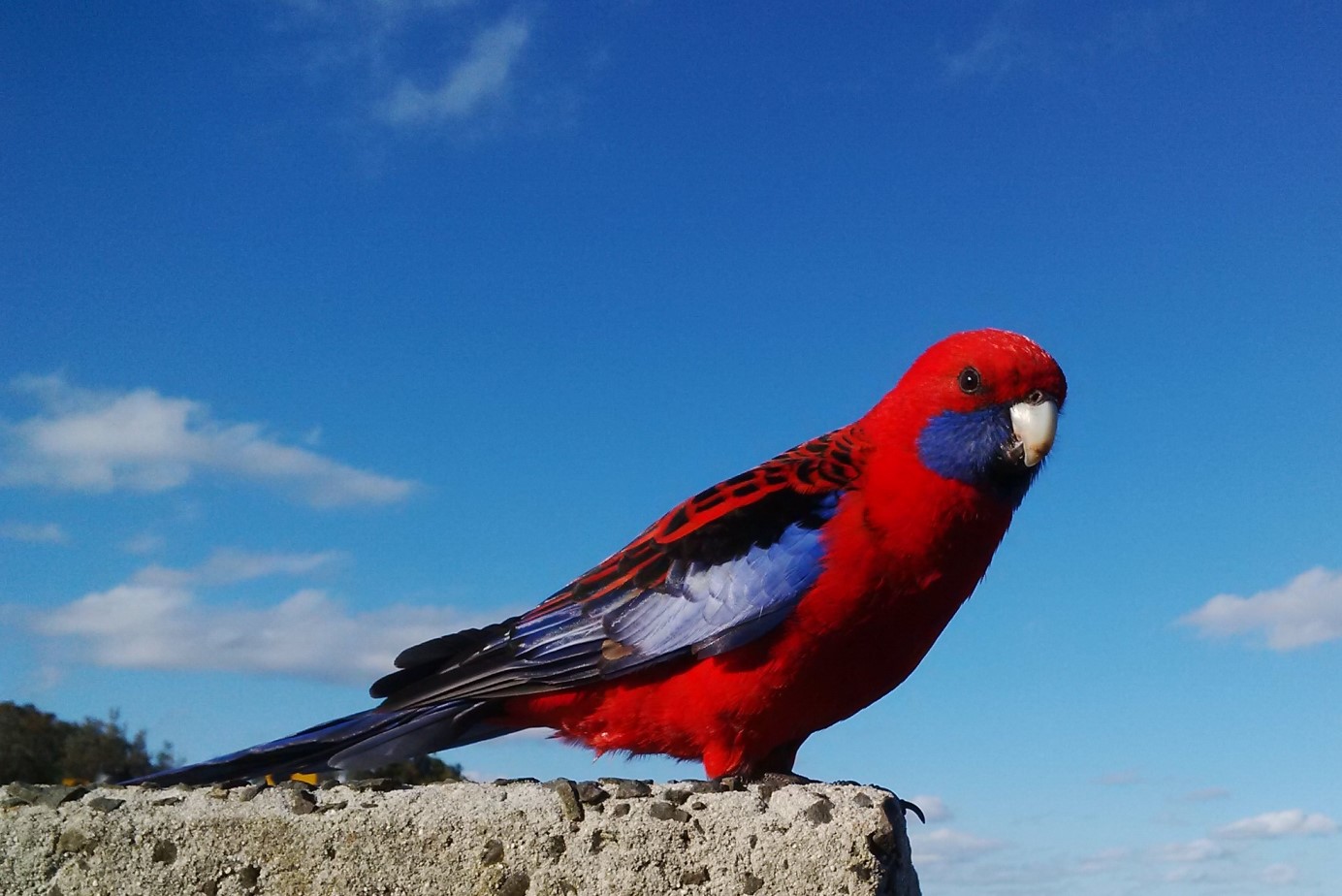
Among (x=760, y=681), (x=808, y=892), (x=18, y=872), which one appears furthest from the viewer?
(x=760, y=681)

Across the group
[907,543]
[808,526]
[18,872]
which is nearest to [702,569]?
[808,526]

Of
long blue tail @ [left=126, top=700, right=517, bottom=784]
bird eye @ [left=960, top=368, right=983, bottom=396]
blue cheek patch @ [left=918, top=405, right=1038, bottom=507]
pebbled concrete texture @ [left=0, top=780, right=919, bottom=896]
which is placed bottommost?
pebbled concrete texture @ [left=0, top=780, right=919, bottom=896]

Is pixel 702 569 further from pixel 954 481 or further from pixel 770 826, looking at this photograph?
pixel 770 826

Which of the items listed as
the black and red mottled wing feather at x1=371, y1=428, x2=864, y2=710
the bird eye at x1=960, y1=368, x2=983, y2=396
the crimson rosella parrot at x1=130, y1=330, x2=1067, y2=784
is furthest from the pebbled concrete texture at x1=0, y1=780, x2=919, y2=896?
the bird eye at x1=960, y1=368, x2=983, y2=396

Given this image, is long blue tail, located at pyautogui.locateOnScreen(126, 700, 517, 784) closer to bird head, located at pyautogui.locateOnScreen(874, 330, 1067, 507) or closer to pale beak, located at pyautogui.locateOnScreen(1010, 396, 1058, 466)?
bird head, located at pyautogui.locateOnScreen(874, 330, 1067, 507)

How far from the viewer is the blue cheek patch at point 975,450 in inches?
143

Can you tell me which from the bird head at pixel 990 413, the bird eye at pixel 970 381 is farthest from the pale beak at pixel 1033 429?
the bird eye at pixel 970 381

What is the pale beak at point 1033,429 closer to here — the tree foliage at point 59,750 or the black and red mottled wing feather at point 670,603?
the black and red mottled wing feather at point 670,603

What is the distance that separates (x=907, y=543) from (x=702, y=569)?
677 mm

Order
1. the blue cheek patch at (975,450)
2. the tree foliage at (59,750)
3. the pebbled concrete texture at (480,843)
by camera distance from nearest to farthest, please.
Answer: the pebbled concrete texture at (480,843) → the blue cheek patch at (975,450) → the tree foliage at (59,750)

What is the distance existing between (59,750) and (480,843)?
1013cm

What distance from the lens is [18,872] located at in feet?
A: 9.62

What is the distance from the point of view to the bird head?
145 inches

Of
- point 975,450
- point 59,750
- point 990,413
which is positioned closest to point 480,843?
point 975,450
